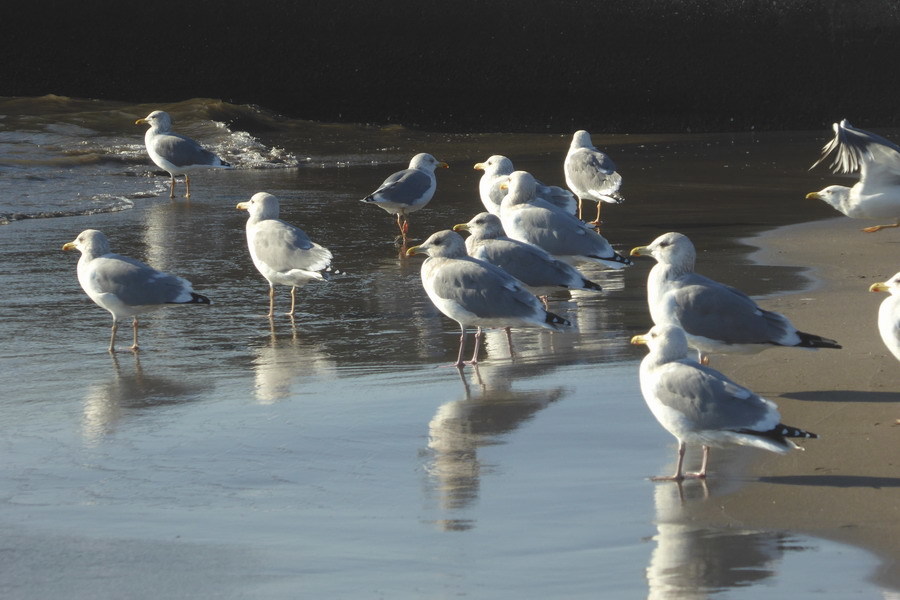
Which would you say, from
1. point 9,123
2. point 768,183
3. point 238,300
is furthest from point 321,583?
point 9,123

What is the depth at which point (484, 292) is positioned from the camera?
25.0ft

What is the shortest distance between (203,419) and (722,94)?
18745 mm

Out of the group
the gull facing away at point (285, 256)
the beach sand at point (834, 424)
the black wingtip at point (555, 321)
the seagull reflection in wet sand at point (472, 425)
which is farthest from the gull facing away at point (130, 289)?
the beach sand at point (834, 424)

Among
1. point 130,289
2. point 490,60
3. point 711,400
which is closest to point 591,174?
point 130,289

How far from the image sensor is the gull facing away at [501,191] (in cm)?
1160

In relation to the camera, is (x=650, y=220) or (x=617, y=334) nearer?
(x=617, y=334)

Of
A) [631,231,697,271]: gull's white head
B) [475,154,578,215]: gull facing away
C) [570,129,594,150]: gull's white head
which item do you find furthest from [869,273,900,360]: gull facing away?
[570,129,594,150]: gull's white head

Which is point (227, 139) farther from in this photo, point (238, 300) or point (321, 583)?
point (321, 583)

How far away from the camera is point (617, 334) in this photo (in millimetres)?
8312

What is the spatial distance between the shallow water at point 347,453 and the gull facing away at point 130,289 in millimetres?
261

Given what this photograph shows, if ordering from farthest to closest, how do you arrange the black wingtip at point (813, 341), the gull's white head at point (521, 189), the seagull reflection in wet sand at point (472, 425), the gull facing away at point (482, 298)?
the gull's white head at point (521, 189)
the gull facing away at point (482, 298)
the black wingtip at point (813, 341)
the seagull reflection in wet sand at point (472, 425)

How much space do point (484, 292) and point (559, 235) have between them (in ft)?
7.14

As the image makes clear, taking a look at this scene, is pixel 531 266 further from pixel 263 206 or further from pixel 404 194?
pixel 404 194

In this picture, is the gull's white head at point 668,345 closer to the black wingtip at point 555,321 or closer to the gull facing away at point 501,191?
the black wingtip at point 555,321
